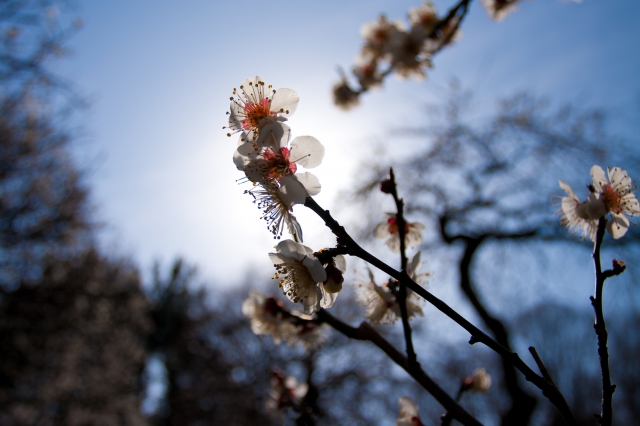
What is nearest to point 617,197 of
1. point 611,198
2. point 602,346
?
point 611,198

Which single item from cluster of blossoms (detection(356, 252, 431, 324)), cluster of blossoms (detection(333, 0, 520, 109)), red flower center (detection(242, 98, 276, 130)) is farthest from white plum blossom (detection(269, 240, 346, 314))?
cluster of blossoms (detection(333, 0, 520, 109))

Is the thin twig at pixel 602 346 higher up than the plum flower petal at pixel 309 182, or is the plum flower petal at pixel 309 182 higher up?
the plum flower petal at pixel 309 182

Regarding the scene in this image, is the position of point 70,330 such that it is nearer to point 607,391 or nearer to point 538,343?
point 607,391

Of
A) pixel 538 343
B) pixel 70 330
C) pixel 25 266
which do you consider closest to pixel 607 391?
pixel 25 266

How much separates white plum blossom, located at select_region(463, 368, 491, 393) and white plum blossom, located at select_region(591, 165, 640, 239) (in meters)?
0.72

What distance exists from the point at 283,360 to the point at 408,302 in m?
11.3

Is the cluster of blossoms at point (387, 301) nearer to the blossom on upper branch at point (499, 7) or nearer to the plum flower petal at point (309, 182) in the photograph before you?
the plum flower petal at point (309, 182)

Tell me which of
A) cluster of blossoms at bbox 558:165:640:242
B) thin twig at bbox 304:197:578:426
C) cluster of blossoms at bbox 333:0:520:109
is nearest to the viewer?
thin twig at bbox 304:197:578:426

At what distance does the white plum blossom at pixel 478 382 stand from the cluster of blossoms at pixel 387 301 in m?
0.53

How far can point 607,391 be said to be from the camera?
712 mm

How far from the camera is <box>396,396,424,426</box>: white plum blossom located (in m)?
1.16

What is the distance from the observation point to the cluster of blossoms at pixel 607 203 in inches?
38.3

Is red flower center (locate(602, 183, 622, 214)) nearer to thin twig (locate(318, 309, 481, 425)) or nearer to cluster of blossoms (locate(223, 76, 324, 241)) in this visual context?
thin twig (locate(318, 309, 481, 425))

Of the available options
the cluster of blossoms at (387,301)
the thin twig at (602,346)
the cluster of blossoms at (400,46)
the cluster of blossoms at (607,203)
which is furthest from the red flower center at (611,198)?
the cluster of blossoms at (400,46)
